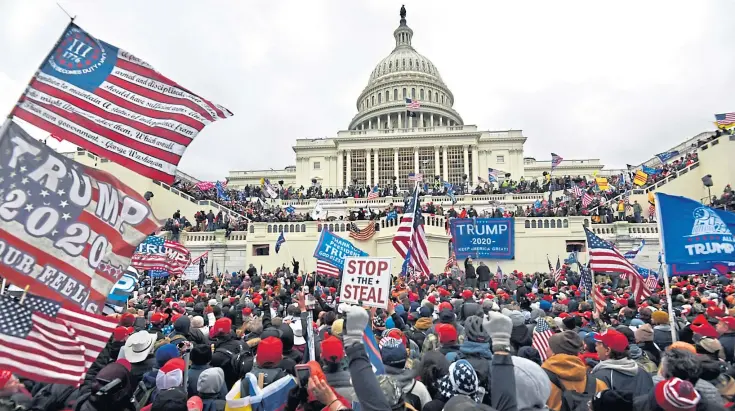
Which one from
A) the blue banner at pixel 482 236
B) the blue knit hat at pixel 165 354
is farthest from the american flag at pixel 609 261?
the blue banner at pixel 482 236

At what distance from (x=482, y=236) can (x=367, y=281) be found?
16219 millimetres

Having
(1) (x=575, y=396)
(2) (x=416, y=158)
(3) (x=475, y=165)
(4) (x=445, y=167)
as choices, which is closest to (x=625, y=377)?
(1) (x=575, y=396)

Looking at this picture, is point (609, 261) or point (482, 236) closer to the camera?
point (609, 261)

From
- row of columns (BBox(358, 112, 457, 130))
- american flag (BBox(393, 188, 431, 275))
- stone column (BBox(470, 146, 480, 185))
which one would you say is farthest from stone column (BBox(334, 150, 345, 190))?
american flag (BBox(393, 188, 431, 275))

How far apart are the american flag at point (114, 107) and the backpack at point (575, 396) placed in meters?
4.48

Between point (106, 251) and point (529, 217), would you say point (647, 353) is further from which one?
point (529, 217)

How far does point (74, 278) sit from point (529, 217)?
2581 cm

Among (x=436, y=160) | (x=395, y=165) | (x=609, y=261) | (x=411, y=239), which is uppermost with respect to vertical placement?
(x=436, y=160)

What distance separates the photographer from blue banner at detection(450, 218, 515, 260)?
68.6 ft

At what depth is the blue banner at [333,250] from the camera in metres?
13.3

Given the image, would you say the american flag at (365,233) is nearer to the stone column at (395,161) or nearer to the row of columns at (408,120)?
the stone column at (395,161)

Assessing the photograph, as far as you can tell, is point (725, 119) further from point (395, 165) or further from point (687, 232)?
point (395, 165)

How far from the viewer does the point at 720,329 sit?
5836 mm

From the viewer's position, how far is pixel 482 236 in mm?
22234
